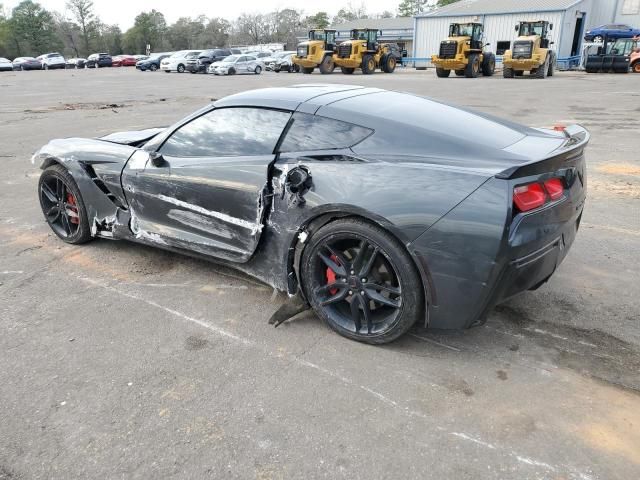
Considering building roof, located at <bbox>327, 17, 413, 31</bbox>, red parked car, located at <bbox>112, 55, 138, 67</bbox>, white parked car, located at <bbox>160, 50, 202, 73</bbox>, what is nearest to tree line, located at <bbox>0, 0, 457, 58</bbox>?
building roof, located at <bbox>327, 17, 413, 31</bbox>

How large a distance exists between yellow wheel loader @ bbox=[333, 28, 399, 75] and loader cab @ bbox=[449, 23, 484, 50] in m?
5.74

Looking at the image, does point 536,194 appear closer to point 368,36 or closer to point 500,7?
point 368,36

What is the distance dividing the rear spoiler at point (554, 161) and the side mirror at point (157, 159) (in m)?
2.37

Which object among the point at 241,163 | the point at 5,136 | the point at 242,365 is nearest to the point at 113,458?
the point at 242,365

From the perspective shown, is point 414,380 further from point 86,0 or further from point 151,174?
point 86,0

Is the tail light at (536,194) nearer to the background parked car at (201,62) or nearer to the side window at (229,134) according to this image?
the side window at (229,134)

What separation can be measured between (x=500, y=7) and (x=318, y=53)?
19.9 m

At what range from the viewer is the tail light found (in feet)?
8.24

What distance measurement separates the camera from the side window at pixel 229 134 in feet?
10.8

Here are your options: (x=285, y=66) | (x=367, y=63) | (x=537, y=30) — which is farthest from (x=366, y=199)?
(x=285, y=66)

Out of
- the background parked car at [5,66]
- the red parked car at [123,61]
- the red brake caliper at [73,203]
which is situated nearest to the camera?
the red brake caliper at [73,203]

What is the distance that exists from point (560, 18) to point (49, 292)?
44.0 m

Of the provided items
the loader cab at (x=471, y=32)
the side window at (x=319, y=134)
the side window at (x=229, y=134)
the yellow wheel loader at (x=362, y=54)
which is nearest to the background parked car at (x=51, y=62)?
the yellow wheel loader at (x=362, y=54)

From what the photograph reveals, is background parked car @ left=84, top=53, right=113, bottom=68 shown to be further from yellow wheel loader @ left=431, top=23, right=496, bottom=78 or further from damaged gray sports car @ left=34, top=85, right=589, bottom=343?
damaged gray sports car @ left=34, top=85, right=589, bottom=343
